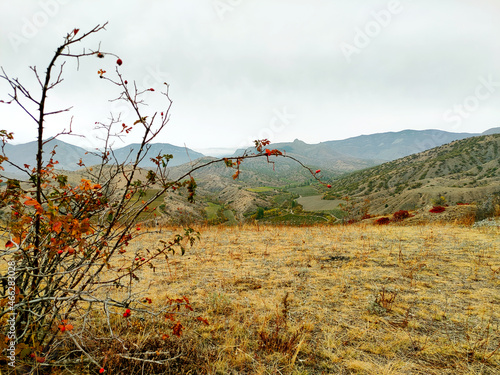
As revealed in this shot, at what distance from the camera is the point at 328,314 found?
12.9 feet

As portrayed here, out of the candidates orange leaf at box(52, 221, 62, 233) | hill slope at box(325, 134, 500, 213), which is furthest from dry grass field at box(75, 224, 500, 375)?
hill slope at box(325, 134, 500, 213)

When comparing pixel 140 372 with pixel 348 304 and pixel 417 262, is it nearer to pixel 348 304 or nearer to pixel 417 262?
pixel 348 304

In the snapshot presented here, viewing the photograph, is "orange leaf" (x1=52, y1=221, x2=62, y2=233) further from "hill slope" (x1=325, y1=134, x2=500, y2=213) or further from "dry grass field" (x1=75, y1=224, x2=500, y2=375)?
"hill slope" (x1=325, y1=134, x2=500, y2=213)

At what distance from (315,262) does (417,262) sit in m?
2.72

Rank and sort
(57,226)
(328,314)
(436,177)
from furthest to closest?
(436,177) < (328,314) < (57,226)

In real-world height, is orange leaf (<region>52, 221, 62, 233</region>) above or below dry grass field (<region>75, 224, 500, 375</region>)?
above

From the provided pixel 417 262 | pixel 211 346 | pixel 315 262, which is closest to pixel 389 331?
pixel 211 346

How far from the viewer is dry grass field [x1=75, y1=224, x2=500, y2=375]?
9.37 feet

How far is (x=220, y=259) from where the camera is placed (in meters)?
7.09

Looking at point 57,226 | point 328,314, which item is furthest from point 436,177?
point 57,226

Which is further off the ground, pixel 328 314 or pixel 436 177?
pixel 436 177

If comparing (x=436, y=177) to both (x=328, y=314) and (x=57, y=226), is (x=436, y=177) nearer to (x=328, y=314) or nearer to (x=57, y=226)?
(x=328, y=314)

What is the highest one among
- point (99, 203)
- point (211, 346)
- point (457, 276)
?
point (99, 203)

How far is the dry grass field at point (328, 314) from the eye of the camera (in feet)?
9.37
